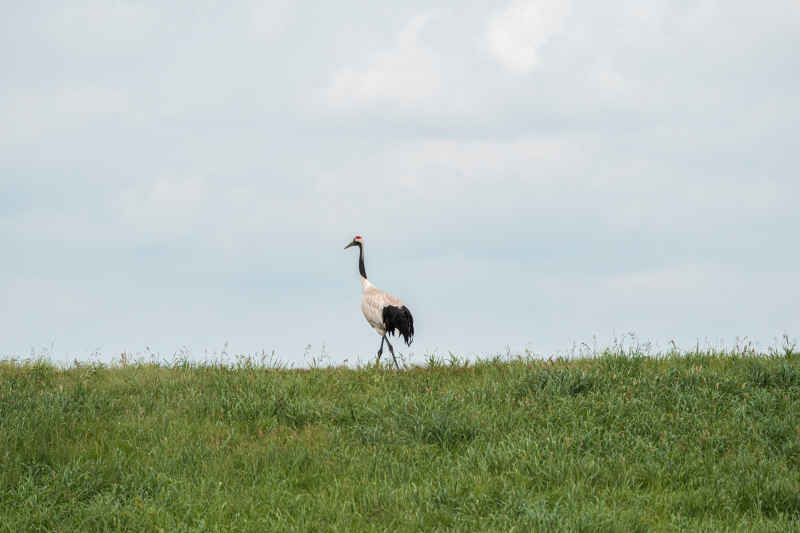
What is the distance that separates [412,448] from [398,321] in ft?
24.7

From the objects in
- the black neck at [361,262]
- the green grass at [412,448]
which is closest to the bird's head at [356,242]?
the black neck at [361,262]

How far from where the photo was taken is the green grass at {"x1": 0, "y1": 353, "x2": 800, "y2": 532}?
8.26 m

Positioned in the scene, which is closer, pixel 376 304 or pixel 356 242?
pixel 376 304

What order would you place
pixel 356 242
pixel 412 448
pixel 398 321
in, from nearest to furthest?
pixel 412 448 → pixel 398 321 → pixel 356 242

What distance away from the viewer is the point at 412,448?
32.6 feet

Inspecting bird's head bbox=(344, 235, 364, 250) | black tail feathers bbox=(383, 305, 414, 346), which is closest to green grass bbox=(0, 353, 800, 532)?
black tail feathers bbox=(383, 305, 414, 346)

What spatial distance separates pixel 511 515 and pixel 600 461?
6.71 ft

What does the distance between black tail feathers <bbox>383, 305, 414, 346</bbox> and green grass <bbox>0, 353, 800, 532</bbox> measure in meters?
3.92

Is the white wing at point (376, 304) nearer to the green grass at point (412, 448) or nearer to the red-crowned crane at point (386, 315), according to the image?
the red-crowned crane at point (386, 315)

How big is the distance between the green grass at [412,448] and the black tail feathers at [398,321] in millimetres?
3918

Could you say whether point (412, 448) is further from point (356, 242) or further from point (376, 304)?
point (356, 242)

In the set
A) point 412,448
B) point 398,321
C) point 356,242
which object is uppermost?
point 356,242

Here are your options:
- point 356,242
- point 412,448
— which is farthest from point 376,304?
point 412,448

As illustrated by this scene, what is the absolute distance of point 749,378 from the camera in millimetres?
12695
